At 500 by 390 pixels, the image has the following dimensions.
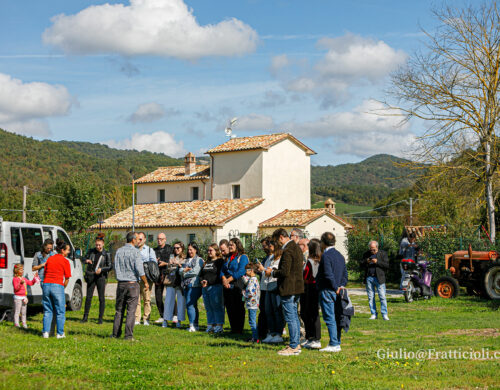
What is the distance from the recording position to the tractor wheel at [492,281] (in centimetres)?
1822

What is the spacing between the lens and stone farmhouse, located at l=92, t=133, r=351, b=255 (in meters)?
43.1

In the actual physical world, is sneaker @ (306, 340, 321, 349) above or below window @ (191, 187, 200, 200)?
below

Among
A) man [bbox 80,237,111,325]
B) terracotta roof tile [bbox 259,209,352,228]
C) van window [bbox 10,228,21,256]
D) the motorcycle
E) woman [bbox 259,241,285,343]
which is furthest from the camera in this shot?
terracotta roof tile [bbox 259,209,352,228]

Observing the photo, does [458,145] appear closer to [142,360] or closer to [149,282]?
[149,282]

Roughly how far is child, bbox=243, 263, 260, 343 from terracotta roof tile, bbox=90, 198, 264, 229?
29846 millimetres

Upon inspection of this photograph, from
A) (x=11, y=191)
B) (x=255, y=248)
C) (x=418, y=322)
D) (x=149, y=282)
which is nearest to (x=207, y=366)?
(x=149, y=282)

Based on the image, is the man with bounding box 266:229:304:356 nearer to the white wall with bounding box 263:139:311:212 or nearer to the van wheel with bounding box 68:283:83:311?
the van wheel with bounding box 68:283:83:311

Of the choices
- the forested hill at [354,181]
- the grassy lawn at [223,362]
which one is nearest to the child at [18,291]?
the grassy lawn at [223,362]

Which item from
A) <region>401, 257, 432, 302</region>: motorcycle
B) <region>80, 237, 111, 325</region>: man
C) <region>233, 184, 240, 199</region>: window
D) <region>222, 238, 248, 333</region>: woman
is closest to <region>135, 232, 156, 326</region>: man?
<region>80, 237, 111, 325</region>: man

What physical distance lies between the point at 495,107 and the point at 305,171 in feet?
85.7

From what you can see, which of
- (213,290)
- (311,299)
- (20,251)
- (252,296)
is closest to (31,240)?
(20,251)

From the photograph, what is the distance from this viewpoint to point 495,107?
2397 cm

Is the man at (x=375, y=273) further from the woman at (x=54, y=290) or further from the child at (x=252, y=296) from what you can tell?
the woman at (x=54, y=290)

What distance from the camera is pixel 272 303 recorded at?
1095cm
